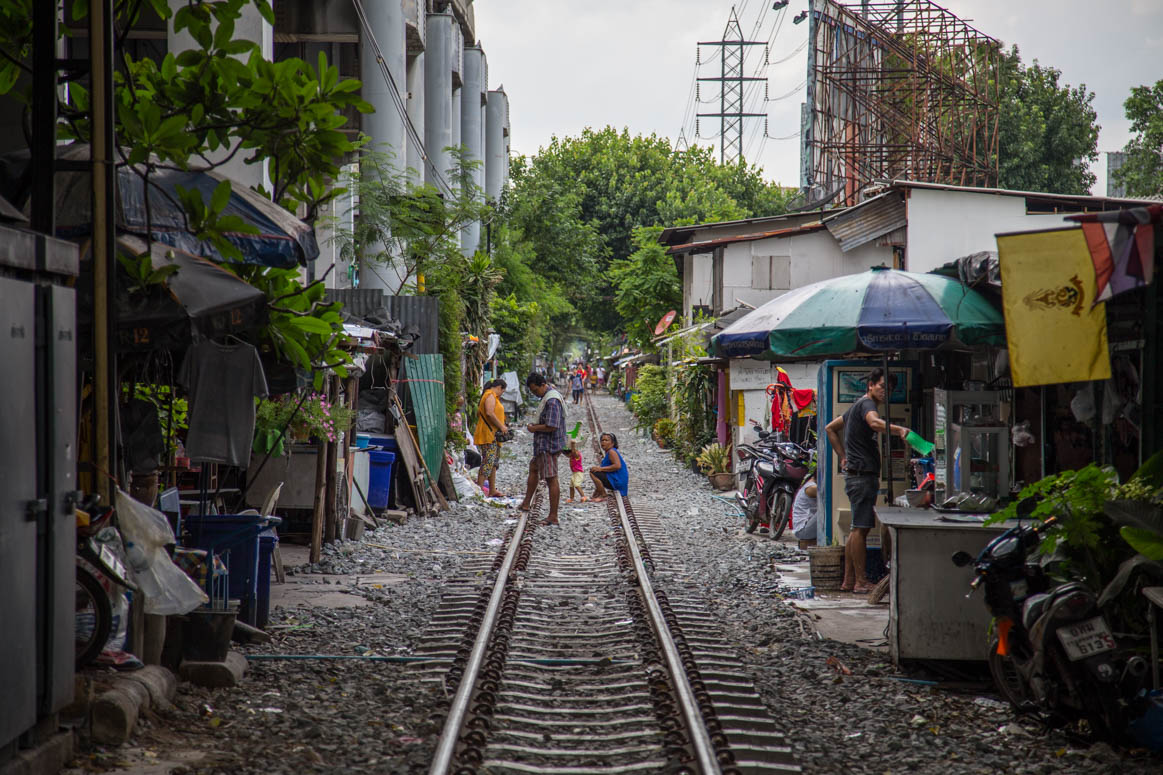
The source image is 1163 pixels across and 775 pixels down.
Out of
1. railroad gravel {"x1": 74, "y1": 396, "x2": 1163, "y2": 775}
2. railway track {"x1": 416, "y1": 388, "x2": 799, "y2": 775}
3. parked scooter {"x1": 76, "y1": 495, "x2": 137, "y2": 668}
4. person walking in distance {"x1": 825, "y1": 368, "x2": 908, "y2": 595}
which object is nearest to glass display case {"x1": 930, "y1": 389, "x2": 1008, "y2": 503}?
person walking in distance {"x1": 825, "y1": 368, "x2": 908, "y2": 595}

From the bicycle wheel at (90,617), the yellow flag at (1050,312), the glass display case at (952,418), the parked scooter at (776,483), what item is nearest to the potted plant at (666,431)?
the parked scooter at (776,483)

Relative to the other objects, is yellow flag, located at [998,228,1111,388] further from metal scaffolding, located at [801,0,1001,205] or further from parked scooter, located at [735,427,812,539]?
metal scaffolding, located at [801,0,1001,205]

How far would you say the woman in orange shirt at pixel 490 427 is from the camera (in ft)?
59.2

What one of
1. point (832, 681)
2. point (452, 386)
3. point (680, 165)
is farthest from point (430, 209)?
point (680, 165)

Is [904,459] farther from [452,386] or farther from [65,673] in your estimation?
[452,386]

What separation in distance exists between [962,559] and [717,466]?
50.2 feet

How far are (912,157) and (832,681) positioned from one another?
67.3 ft

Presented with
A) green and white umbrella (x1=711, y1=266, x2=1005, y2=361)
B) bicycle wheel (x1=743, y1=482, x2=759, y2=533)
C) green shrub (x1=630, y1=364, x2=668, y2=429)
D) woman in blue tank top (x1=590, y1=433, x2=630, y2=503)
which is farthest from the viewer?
green shrub (x1=630, y1=364, x2=668, y2=429)

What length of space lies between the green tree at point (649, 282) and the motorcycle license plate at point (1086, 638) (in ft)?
95.8

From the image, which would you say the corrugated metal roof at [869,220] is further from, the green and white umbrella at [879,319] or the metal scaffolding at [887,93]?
the green and white umbrella at [879,319]

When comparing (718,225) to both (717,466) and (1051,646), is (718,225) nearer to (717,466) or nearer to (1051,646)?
(717,466)

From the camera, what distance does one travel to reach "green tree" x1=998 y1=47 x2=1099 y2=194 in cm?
3878

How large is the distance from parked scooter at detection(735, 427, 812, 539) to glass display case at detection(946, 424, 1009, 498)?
14.9 ft

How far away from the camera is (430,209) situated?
72.8 ft
